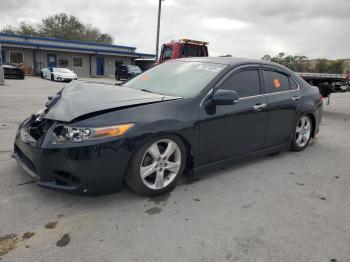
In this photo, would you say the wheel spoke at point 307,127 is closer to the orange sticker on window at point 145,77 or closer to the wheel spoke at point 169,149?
the orange sticker on window at point 145,77

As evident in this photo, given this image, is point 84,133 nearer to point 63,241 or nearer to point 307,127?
point 63,241

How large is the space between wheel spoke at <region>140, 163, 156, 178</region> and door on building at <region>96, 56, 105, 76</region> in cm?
3412

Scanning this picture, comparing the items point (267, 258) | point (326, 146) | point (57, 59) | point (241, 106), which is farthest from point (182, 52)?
point (57, 59)

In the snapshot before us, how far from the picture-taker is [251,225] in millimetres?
2812

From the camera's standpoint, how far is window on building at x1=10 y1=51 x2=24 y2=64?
1202 inches

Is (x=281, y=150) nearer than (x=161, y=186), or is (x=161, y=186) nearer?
(x=161, y=186)

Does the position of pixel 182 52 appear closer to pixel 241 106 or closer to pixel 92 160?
pixel 241 106

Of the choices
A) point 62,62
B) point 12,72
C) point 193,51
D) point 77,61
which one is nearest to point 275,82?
point 193,51

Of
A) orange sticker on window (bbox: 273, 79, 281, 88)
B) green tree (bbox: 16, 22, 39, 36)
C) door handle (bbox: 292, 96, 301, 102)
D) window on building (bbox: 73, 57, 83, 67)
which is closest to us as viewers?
orange sticker on window (bbox: 273, 79, 281, 88)

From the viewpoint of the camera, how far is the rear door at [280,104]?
14.3 ft

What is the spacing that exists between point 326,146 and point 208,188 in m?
3.26

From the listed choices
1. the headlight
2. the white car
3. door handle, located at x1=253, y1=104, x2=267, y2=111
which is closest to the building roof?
the white car

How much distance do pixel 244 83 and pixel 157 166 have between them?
1700 millimetres

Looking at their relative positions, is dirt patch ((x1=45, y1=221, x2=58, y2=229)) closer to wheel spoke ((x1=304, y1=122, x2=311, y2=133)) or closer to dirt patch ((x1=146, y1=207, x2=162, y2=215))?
dirt patch ((x1=146, y1=207, x2=162, y2=215))
